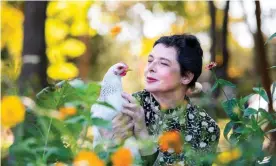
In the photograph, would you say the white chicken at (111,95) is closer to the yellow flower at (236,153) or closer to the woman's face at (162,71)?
the woman's face at (162,71)

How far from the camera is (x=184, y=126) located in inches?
76.4

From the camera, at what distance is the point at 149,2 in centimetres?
682

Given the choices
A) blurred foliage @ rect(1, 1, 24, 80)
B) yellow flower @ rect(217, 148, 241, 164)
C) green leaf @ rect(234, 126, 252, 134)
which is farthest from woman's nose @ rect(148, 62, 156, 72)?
blurred foliage @ rect(1, 1, 24, 80)

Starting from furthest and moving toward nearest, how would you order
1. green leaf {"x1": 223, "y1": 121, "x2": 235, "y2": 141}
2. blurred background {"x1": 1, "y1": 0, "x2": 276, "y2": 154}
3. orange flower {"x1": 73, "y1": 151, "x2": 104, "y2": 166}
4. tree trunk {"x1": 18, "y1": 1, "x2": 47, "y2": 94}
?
tree trunk {"x1": 18, "y1": 1, "x2": 47, "y2": 94}
blurred background {"x1": 1, "y1": 0, "x2": 276, "y2": 154}
green leaf {"x1": 223, "y1": 121, "x2": 235, "y2": 141}
orange flower {"x1": 73, "y1": 151, "x2": 104, "y2": 166}

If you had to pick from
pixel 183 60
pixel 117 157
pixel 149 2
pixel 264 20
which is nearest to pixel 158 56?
pixel 183 60

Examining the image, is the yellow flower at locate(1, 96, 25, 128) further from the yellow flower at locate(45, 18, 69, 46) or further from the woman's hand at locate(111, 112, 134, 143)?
the yellow flower at locate(45, 18, 69, 46)

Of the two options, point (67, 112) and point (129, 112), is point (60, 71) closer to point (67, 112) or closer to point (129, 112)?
point (129, 112)

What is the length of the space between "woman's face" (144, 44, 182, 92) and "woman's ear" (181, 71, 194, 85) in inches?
0.9

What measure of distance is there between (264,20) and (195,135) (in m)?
1.96

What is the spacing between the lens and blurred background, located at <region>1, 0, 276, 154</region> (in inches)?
133

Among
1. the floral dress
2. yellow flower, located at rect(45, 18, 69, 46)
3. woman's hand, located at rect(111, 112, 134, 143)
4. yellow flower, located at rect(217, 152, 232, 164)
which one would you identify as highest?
yellow flower, located at rect(217, 152, 232, 164)

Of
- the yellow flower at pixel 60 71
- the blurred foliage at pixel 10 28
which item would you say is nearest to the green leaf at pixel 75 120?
the yellow flower at pixel 60 71

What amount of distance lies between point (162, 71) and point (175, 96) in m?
0.11

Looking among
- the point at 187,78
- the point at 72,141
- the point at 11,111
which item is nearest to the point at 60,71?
the point at 187,78
